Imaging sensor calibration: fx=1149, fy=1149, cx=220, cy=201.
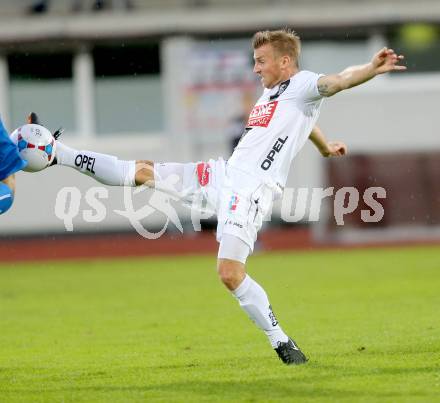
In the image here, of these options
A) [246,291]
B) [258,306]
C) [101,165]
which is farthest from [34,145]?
[258,306]

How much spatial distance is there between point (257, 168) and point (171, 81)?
19.4 metres

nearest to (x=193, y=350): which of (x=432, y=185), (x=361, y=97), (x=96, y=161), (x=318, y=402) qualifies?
(x=96, y=161)

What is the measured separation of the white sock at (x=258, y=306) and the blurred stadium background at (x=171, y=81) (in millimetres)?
17509

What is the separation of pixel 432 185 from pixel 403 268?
782 cm

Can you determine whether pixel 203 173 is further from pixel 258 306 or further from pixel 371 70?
pixel 371 70

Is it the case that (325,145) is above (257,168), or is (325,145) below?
above

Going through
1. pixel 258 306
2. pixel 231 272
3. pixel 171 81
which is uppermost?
pixel 171 81

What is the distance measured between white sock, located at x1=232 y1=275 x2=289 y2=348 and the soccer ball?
169 cm

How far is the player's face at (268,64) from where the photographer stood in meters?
7.94

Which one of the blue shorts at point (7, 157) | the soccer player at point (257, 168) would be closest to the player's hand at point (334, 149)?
the soccer player at point (257, 168)

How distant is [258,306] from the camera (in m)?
7.67

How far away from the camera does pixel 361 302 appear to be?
41.0 ft

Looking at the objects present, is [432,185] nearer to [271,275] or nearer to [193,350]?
[271,275]

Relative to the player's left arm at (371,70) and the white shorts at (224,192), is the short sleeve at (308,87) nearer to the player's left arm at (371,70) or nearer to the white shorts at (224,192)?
the player's left arm at (371,70)
